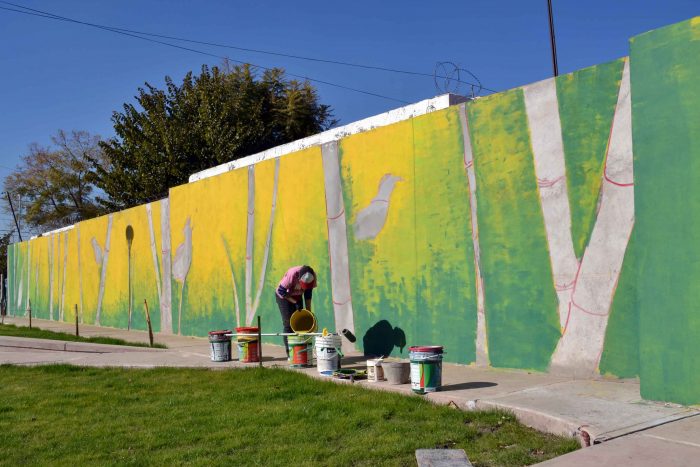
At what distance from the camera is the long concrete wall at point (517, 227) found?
664cm

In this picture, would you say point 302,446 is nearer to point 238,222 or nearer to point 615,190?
point 615,190

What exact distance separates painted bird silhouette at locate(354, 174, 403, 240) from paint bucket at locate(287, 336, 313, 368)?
2.35m

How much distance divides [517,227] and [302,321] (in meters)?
3.52

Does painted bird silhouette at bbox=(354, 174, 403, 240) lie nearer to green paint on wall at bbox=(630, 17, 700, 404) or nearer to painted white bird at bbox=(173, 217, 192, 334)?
green paint on wall at bbox=(630, 17, 700, 404)

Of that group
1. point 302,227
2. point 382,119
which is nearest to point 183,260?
point 302,227

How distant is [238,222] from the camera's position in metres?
15.1

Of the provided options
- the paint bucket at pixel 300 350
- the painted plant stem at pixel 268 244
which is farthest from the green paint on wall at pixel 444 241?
the painted plant stem at pixel 268 244

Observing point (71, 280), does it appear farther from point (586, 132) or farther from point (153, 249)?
point (586, 132)

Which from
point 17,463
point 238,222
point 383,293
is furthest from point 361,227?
point 17,463

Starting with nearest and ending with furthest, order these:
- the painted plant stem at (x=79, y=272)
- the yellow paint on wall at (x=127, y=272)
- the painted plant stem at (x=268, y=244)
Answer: the painted plant stem at (x=268, y=244) → the yellow paint on wall at (x=127, y=272) → the painted plant stem at (x=79, y=272)

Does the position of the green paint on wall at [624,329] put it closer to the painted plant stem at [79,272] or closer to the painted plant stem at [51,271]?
the painted plant stem at [79,272]

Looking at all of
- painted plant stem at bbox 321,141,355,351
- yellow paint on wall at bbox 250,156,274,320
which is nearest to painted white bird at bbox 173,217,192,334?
yellow paint on wall at bbox 250,156,274,320

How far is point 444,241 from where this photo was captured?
1012 cm

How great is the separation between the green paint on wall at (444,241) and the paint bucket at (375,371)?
181 centimetres
